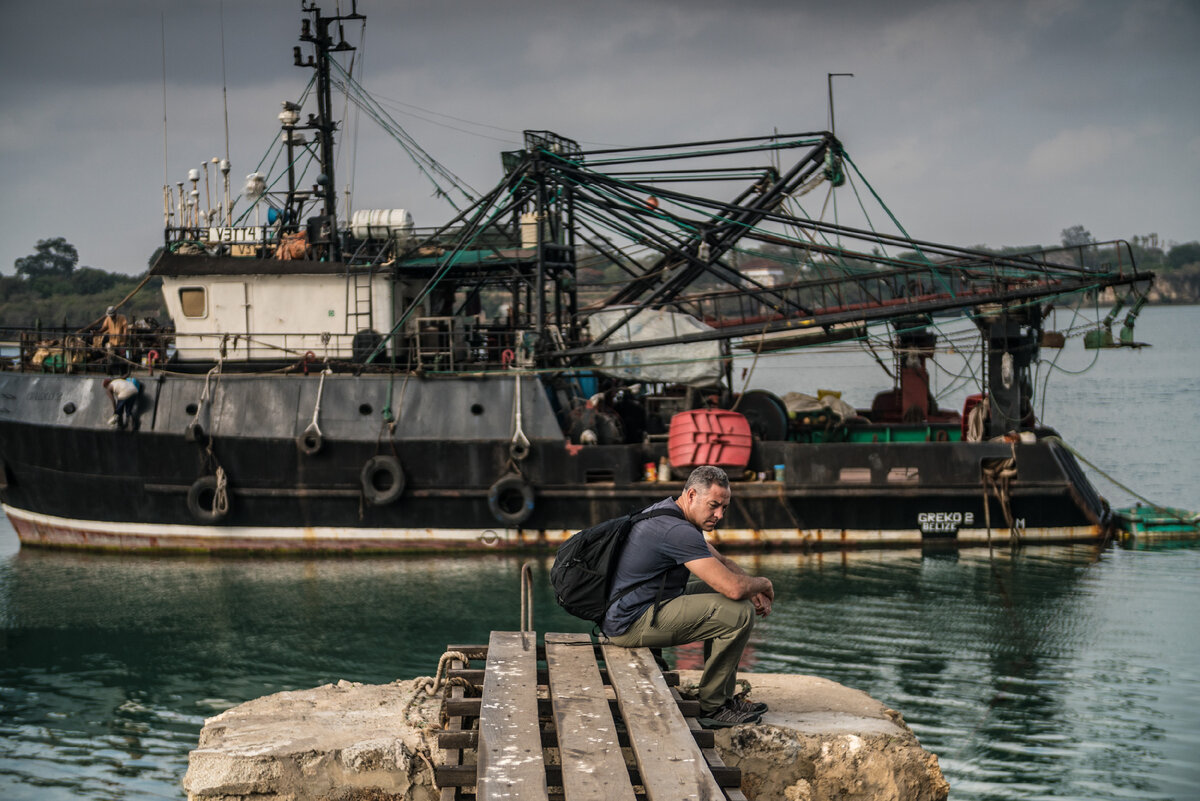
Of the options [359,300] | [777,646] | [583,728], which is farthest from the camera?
[359,300]

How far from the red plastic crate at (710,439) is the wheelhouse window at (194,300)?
7528 millimetres

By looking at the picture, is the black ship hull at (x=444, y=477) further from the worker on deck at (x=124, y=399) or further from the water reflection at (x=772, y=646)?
the water reflection at (x=772, y=646)

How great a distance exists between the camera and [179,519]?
18.1 meters

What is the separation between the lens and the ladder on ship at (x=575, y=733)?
178 inches

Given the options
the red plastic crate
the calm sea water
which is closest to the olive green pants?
the calm sea water

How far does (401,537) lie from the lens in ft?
57.9

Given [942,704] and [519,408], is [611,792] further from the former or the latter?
[519,408]

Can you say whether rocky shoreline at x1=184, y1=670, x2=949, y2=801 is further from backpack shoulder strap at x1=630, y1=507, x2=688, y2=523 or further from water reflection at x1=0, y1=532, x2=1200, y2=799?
water reflection at x1=0, y1=532, x2=1200, y2=799

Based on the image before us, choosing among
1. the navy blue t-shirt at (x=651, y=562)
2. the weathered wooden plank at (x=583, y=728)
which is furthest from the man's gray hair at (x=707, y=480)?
the weathered wooden plank at (x=583, y=728)

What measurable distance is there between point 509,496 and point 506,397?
1414mm

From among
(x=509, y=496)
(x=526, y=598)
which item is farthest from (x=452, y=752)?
(x=509, y=496)

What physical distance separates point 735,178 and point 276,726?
14.4 meters

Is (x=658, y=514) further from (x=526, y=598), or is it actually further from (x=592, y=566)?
(x=526, y=598)

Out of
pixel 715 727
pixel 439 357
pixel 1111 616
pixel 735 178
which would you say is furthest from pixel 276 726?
pixel 735 178
